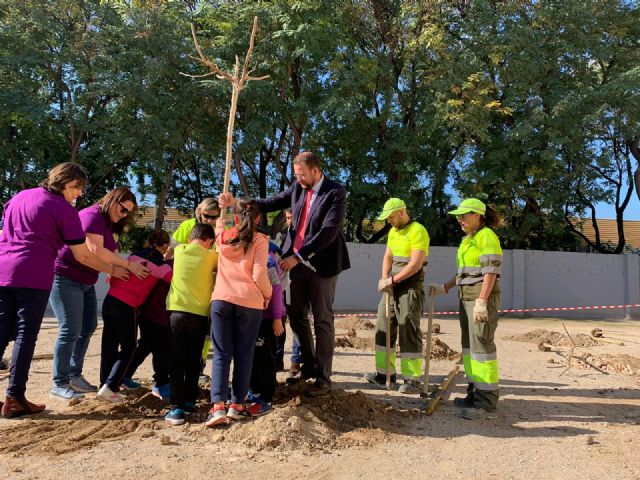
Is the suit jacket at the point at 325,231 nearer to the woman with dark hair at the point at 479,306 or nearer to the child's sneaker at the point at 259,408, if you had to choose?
the woman with dark hair at the point at 479,306

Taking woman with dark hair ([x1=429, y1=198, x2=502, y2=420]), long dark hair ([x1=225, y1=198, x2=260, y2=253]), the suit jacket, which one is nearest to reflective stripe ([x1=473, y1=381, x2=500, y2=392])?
woman with dark hair ([x1=429, y1=198, x2=502, y2=420])

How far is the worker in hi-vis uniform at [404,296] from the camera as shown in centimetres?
547

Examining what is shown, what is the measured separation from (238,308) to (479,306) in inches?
79.8

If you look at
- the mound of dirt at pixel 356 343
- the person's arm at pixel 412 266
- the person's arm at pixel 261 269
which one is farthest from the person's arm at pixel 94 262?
the mound of dirt at pixel 356 343

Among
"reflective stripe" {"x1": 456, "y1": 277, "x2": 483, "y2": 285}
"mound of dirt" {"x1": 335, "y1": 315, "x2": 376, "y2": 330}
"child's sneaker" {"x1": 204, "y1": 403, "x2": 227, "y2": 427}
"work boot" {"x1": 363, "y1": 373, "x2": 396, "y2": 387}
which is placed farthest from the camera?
"mound of dirt" {"x1": 335, "y1": 315, "x2": 376, "y2": 330}

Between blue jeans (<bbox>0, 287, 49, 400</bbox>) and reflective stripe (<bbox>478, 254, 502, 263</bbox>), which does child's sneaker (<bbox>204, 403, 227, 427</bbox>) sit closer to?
blue jeans (<bbox>0, 287, 49, 400</bbox>)

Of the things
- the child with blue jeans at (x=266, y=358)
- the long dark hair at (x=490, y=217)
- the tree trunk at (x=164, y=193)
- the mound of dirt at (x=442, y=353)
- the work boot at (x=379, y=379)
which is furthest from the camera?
the tree trunk at (x=164, y=193)

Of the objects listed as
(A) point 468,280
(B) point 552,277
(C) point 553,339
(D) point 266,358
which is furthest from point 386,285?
(B) point 552,277

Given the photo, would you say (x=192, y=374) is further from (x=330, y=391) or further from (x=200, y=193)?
(x=200, y=193)

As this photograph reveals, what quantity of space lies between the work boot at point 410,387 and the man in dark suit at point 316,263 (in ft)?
2.92

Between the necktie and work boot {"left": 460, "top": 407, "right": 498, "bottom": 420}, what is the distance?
199 cm

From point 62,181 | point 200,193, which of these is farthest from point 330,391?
point 200,193

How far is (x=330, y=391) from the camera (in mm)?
4598

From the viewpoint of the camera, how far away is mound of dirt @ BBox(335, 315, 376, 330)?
1097 centimetres
